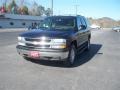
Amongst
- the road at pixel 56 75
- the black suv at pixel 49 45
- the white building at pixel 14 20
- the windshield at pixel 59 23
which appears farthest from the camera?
the white building at pixel 14 20

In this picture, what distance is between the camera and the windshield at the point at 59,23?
8.70 metres

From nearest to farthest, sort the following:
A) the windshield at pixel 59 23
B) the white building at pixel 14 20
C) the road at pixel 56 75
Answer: the road at pixel 56 75 < the windshield at pixel 59 23 < the white building at pixel 14 20

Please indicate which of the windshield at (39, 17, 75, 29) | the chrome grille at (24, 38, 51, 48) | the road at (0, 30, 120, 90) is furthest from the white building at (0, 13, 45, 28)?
the chrome grille at (24, 38, 51, 48)

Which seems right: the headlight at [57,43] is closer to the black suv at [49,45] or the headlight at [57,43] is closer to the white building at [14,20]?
the black suv at [49,45]

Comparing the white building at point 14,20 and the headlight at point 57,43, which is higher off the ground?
the headlight at point 57,43

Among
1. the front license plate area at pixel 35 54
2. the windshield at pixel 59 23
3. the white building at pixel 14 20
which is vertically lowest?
the white building at pixel 14 20

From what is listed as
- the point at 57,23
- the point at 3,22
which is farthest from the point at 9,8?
the point at 57,23

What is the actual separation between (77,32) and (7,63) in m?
3.01

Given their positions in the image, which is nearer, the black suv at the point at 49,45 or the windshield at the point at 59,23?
the black suv at the point at 49,45

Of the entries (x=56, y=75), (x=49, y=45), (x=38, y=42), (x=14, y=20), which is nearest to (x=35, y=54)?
(x=38, y=42)

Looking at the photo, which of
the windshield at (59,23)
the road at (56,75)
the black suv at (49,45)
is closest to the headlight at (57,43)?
the black suv at (49,45)

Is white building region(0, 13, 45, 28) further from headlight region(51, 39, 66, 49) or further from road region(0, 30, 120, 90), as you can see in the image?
headlight region(51, 39, 66, 49)

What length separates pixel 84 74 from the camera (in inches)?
271

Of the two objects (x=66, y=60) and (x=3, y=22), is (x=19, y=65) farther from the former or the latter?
(x=3, y=22)
